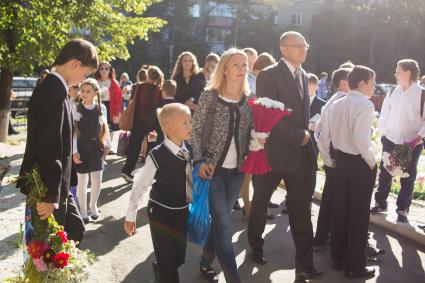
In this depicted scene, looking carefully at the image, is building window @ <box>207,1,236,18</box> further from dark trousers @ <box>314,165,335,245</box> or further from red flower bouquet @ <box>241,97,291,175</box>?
red flower bouquet @ <box>241,97,291,175</box>

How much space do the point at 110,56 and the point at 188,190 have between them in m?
8.78

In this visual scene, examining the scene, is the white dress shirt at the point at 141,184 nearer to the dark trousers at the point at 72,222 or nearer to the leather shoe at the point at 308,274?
the dark trousers at the point at 72,222

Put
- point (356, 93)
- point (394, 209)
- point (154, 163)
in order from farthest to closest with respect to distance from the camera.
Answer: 1. point (394, 209)
2. point (356, 93)
3. point (154, 163)

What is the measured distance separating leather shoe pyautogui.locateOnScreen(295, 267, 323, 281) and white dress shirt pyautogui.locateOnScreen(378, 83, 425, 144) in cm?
266

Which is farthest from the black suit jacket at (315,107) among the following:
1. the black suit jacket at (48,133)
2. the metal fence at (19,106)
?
the metal fence at (19,106)

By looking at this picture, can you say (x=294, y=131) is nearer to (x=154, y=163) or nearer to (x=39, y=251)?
(x=154, y=163)

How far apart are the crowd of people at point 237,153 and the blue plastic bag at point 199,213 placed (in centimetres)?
7

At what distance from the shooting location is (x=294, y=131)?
4281 millimetres

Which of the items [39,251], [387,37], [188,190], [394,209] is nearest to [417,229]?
[394,209]

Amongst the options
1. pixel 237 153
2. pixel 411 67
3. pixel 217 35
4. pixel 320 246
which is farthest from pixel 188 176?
pixel 217 35

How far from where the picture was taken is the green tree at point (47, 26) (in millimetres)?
9984

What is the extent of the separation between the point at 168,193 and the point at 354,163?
1.98 m

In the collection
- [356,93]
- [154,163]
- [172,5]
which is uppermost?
[172,5]

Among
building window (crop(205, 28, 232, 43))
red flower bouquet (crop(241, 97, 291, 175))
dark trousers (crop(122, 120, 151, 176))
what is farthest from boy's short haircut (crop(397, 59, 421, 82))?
building window (crop(205, 28, 232, 43))
